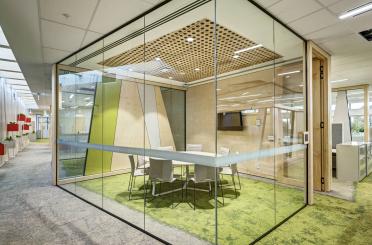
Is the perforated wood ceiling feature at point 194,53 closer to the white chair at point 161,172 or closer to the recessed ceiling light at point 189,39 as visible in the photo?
the recessed ceiling light at point 189,39

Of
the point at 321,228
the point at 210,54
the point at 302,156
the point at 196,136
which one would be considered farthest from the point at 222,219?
the point at 196,136

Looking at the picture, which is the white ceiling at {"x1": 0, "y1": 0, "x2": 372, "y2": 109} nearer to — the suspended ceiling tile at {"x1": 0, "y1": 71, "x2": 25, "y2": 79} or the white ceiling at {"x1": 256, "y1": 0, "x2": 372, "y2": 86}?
the white ceiling at {"x1": 256, "y1": 0, "x2": 372, "y2": 86}

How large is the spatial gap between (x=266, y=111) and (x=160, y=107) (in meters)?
2.89

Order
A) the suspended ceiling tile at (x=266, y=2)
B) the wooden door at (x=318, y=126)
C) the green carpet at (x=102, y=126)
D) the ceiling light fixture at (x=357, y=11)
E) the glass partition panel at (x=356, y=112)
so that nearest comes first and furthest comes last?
the suspended ceiling tile at (x=266, y=2) → the ceiling light fixture at (x=357, y=11) → the green carpet at (x=102, y=126) → the wooden door at (x=318, y=126) → the glass partition panel at (x=356, y=112)

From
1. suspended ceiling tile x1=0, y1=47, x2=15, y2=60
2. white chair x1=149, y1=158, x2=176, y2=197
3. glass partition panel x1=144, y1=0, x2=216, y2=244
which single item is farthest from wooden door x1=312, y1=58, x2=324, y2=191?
suspended ceiling tile x1=0, y1=47, x2=15, y2=60

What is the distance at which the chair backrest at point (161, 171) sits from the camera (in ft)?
12.4

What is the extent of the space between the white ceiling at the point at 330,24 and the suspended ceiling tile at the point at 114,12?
63.8 inches

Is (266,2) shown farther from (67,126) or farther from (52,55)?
(67,126)

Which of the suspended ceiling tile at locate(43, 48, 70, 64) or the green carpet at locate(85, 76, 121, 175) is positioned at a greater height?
the suspended ceiling tile at locate(43, 48, 70, 64)

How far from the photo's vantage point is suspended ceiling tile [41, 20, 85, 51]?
11.6ft

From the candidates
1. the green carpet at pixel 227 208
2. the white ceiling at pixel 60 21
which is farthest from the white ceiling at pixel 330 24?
the green carpet at pixel 227 208

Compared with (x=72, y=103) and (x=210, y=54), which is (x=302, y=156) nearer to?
(x=210, y=54)

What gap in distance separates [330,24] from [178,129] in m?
4.53

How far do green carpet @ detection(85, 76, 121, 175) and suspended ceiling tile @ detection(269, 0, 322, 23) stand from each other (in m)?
3.64
